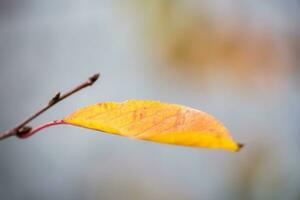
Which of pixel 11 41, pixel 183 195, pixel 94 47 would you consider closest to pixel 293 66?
pixel 183 195

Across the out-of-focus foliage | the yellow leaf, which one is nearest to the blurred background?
the out-of-focus foliage

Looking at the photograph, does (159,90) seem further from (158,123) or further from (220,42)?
(158,123)

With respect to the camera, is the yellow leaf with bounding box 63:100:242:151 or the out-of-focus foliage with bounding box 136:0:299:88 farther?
the out-of-focus foliage with bounding box 136:0:299:88

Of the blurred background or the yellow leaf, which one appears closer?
the yellow leaf

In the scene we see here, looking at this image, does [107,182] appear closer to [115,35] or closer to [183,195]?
[183,195]

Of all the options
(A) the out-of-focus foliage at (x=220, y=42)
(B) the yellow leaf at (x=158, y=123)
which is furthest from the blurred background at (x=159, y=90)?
(B) the yellow leaf at (x=158, y=123)

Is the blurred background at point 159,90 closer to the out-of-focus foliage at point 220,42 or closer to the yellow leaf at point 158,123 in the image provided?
the out-of-focus foliage at point 220,42

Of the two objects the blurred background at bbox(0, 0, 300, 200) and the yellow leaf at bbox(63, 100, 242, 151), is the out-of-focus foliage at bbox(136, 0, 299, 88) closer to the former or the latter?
the blurred background at bbox(0, 0, 300, 200)
